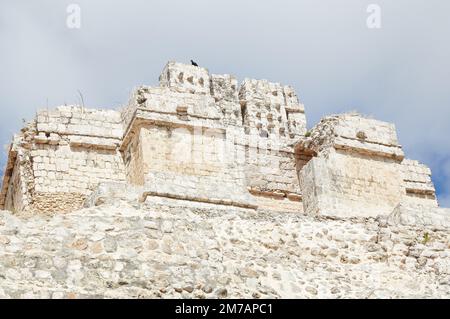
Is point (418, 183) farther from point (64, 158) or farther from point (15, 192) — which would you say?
point (15, 192)

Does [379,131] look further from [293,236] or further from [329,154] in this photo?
[293,236]

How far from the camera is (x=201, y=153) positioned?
16266 millimetres

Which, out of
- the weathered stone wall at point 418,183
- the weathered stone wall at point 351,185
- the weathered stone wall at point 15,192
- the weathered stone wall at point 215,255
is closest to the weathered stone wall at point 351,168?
the weathered stone wall at point 351,185

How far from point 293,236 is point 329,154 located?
7.21 metres

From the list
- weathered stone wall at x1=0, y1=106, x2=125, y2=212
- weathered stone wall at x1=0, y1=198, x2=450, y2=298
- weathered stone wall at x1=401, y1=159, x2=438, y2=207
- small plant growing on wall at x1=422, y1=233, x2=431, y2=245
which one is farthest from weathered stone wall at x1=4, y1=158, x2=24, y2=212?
weathered stone wall at x1=401, y1=159, x2=438, y2=207

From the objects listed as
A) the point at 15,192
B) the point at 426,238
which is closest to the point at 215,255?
the point at 426,238

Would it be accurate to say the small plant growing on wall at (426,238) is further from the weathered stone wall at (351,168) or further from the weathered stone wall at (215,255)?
the weathered stone wall at (351,168)

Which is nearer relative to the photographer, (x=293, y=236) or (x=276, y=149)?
(x=293, y=236)

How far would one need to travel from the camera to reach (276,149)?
18406 mm

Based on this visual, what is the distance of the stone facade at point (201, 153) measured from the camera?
1599cm

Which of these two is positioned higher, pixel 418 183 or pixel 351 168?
pixel 418 183
